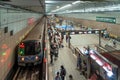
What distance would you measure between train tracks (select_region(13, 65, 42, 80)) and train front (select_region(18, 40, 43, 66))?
19.7 inches

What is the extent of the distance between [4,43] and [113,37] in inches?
1011

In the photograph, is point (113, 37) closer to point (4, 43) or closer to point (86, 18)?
point (86, 18)

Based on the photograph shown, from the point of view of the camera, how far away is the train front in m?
12.3

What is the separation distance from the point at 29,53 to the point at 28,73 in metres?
1.50

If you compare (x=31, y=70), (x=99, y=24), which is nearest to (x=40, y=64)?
(x=31, y=70)

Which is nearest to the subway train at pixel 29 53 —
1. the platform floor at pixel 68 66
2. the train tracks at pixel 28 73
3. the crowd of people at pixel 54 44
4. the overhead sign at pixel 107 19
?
the train tracks at pixel 28 73

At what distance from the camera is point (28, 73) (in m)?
11.8

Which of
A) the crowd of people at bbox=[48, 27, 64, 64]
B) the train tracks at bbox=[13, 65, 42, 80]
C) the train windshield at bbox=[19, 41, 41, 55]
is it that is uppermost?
the train windshield at bbox=[19, 41, 41, 55]

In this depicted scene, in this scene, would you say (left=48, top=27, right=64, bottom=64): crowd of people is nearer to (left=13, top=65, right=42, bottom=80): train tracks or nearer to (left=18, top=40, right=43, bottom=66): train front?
(left=18, top=40, right=43, bottom=66): train front

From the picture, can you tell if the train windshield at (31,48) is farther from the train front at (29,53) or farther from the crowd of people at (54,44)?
the crowd of people at (54,44)

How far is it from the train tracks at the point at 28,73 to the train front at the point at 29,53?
0.50m

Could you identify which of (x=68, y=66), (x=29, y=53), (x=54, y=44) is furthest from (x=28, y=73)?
(x=54, y=44)

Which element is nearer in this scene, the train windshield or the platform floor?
the train windshield

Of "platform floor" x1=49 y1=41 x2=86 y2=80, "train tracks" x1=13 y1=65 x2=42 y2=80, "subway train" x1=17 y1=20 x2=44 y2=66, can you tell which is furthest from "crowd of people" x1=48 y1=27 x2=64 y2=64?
"train tracks" x1=13 y1=65 x2=42 y2=80
